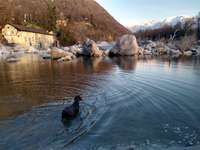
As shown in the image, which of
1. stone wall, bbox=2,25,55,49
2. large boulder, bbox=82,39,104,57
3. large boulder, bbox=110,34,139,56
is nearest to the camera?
large boulder, bbox=82,39,104,57

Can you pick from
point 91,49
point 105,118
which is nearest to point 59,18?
point 91,49

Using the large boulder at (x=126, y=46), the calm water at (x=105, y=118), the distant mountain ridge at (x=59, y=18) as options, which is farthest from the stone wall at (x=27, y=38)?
the calm water at (x=105, y=118)

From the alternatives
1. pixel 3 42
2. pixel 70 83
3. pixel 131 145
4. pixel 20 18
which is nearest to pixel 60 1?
pixel 20 18

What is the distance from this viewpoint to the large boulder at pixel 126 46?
4962cm

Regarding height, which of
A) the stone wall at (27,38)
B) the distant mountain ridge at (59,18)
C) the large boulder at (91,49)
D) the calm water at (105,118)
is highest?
the distant mountain ridge at (59,18)

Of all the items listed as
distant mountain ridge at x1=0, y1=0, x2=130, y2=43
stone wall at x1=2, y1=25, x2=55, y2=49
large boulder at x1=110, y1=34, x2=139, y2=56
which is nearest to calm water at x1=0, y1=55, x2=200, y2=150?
large boulder at x1=110, y1=34, x2=139, y2=56

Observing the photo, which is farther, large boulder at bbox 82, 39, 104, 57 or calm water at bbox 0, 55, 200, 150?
large boulder at bbox 82, 39, 104, 57

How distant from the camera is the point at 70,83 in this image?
658 inches

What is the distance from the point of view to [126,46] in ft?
165

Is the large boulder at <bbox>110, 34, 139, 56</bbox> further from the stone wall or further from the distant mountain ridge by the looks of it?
the stone wall

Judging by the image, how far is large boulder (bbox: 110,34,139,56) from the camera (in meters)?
49.6

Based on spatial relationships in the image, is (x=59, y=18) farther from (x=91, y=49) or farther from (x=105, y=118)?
(x=105, y=118)

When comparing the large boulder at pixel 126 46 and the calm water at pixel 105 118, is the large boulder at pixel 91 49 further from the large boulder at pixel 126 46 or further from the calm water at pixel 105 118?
the calm water at pixel 105 118

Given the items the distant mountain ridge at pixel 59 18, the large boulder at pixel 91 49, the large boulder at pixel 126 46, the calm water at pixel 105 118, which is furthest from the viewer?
the distant mountain ridge at pixel 59 18
